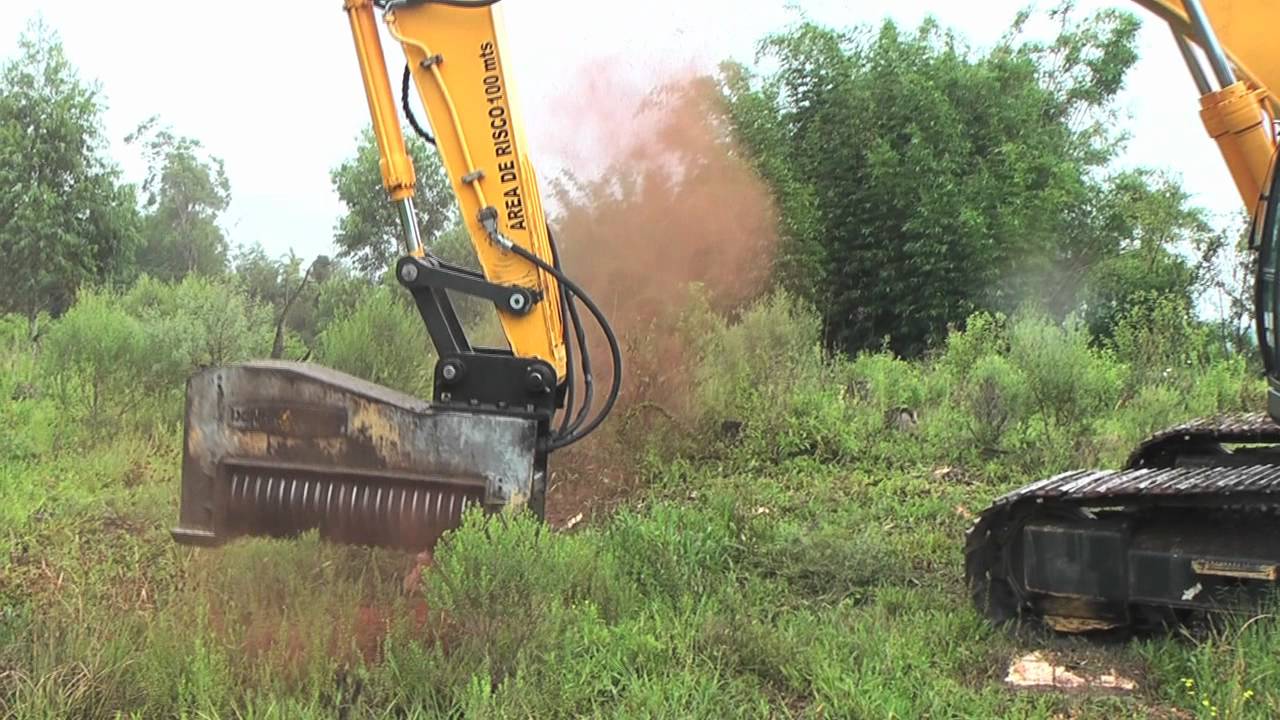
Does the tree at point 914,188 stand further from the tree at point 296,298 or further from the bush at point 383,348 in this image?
the bush at point 383,348

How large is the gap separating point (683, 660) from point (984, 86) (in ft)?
74.5

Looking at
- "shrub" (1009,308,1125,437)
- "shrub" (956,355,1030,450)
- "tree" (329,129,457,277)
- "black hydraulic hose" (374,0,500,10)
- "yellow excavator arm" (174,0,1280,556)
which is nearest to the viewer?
"yellow excavator arm" (174,0,1280,556)

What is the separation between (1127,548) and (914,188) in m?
18.4

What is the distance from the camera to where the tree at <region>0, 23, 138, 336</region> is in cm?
2094

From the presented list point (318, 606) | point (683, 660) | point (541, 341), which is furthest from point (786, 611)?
point (318, 606)

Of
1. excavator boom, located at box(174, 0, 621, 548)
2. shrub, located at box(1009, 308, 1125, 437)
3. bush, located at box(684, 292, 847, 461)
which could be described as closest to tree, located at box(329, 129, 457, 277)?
bush, located at box(684, 292, 847, 461)

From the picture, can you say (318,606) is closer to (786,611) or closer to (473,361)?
(473,361)

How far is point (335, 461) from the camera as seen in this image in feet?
12.8

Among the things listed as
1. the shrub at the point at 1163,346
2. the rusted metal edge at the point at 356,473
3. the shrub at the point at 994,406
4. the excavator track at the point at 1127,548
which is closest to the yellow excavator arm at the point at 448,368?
the rusted metal edge at the point at 356,473

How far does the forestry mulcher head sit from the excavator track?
190 centimetres

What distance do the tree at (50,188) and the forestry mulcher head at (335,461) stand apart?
1930 cm

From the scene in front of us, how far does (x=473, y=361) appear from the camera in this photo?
4.07 m

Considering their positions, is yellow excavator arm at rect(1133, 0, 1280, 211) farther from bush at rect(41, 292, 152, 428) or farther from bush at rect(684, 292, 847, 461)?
bush at rect(41, 292, 152, 428)

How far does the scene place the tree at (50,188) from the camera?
20.9 m
